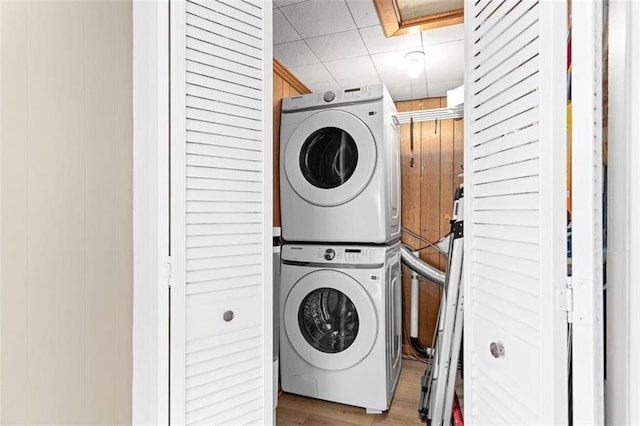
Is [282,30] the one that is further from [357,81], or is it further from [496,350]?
[496,350]

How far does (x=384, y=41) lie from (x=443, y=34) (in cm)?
33

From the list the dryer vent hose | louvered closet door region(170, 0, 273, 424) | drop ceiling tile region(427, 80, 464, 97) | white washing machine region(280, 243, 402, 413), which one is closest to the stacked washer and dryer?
white washing machine region(280, 243, 402, 413)

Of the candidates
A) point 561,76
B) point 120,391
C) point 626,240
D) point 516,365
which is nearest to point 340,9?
point 561,76

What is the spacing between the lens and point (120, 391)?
1.12 meters

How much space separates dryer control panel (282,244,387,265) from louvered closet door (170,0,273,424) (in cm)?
99

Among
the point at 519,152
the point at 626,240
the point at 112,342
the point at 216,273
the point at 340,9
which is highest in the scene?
the point at 340,9

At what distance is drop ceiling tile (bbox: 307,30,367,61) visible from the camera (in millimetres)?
2064

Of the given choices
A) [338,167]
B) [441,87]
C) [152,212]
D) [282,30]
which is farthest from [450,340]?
[441,87]

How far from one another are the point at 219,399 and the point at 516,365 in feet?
2.84

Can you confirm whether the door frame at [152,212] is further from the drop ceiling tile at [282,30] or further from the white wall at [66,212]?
the drop ceiling tile at [282,30]

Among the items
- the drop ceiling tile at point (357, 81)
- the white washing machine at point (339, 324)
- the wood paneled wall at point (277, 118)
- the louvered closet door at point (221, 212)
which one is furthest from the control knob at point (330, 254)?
the drop ceiling tile at point (357, 81)

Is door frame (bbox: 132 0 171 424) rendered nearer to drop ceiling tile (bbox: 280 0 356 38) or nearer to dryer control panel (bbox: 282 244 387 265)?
drop ceiling tile (bbox: 280 0 356 38)

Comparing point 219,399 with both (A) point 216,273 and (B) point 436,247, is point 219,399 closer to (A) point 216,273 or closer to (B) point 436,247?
(A) point 216,273
